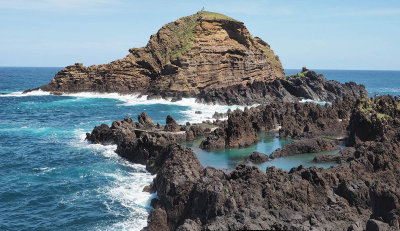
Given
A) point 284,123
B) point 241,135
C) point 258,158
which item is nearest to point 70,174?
point 258,158

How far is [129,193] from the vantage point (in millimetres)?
32469

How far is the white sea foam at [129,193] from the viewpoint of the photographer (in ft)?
88.3

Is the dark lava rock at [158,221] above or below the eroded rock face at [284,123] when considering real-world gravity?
below

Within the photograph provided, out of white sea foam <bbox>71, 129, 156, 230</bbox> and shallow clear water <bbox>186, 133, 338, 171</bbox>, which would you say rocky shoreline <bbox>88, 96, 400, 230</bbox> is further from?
shallow clear water <bbox>186, 133, 338, 171</bbox>

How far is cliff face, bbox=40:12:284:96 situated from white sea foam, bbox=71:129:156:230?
5596 cm

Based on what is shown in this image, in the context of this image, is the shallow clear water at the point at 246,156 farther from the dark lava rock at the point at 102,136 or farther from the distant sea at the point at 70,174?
the dark lava rock at the point at 102,136

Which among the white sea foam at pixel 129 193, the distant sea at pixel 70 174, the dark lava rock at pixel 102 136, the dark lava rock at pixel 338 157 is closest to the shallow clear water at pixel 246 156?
the distant sea at pixel 70 174

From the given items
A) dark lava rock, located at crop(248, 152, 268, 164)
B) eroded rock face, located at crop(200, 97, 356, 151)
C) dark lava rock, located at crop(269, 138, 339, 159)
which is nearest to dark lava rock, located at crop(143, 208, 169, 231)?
dark lava rock, located at crop(248, 152, 268, 164)

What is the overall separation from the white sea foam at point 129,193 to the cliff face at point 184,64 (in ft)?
184

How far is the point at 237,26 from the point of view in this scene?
10762 centimetres

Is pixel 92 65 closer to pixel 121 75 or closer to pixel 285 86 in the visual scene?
pixel 121 75

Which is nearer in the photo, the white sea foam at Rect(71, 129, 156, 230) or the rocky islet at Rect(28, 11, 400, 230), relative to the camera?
the rocky islet at Rect(28, 11, 400, 230)

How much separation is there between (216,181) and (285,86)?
8088cm

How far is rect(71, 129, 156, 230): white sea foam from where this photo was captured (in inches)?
1060
